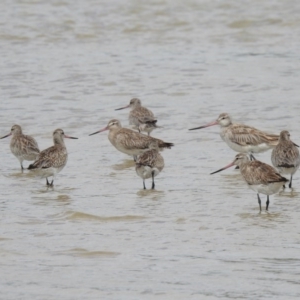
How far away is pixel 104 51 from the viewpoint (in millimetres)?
20875

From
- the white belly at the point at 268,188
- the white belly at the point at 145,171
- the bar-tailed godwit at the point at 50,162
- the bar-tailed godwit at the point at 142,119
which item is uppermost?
the bar-tailed godwit at the point at 142,119

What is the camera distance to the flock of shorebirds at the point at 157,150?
10.3 meters

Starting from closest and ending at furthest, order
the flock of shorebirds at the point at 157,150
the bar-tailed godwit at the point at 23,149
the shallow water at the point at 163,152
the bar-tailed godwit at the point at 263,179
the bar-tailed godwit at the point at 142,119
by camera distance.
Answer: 1. the shallow water at the point at 163,152
2. the bar-tailed godwit at the point at 263,179
3. the flock of shorebirds at the point at 157,150
4. the bar-tailed godwit at the point at 23,149
5. the bar-tailed godwit at the point at 142,119

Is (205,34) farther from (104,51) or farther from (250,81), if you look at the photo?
(250,81)

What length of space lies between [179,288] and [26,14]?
17499mm

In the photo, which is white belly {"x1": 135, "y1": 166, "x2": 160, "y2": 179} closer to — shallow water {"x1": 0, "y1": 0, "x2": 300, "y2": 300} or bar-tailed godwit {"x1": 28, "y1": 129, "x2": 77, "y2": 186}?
shallow water {"x1": 0, "y1": 0, "x2": 300, "y2": 300}

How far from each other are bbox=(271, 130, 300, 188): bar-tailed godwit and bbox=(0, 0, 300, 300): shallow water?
20cm

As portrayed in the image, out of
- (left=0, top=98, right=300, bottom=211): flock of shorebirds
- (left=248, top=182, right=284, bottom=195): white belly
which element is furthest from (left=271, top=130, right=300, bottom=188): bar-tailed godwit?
(left=248, top=182, right=284, bottom=195): white belly

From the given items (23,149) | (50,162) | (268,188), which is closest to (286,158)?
(268,188)

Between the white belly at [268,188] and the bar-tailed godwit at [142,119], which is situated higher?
the bar-tailed godwit at [142,119]

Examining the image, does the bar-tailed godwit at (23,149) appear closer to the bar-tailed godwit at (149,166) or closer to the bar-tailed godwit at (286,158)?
the bar-tailed godwit at (149,166)

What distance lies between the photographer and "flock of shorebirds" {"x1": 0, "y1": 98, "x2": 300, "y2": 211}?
1031cm

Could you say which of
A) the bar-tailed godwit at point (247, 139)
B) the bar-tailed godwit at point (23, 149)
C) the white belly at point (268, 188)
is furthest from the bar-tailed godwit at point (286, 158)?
the bar-tailed godwit at point (23, 149)

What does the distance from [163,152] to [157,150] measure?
1206 mm
